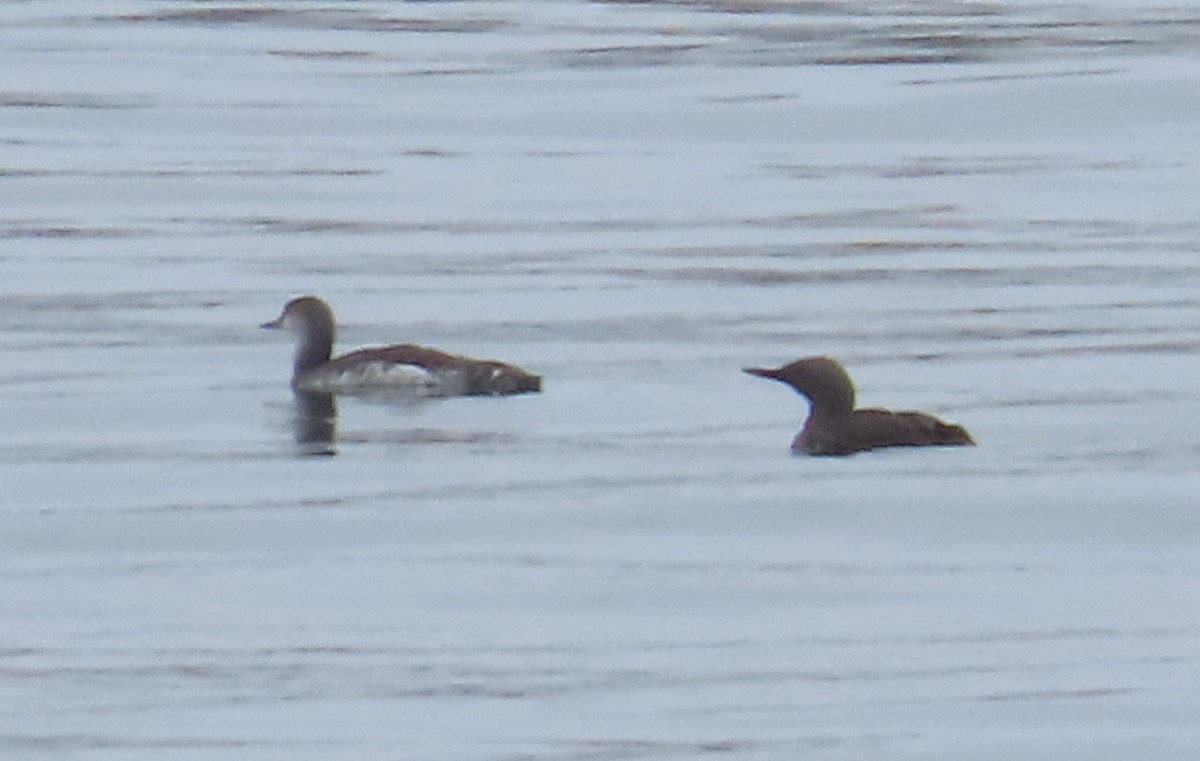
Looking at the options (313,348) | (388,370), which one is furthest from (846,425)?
(313,348)

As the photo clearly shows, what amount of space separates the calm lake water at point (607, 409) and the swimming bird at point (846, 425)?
7 cm

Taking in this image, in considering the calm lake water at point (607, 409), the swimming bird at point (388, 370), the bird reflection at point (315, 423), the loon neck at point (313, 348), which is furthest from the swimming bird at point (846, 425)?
the loon neck at point (313, 348)

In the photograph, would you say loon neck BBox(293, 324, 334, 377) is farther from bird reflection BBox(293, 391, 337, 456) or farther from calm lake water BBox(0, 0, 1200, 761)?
calm lake water BBox(0, 0, 1200, 761)

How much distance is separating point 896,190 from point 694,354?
243 inches

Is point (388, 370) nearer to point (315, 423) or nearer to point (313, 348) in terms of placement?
point (315, 423)

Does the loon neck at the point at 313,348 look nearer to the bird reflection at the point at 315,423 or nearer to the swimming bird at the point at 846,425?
the bird reflection at the point at 315,423

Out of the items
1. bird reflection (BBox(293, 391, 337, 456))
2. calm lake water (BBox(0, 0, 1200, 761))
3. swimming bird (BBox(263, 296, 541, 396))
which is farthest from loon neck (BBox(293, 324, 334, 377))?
calm lake water (BBox(0, 0, 1200, 761))

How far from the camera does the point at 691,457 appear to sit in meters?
13.2

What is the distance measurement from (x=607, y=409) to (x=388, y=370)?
80 cm

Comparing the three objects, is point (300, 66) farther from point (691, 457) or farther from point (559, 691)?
point (559, 691)

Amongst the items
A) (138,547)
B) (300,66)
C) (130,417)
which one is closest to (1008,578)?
(138,547)

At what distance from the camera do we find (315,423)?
14.3 m

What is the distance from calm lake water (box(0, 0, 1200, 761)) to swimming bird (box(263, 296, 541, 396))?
81mm

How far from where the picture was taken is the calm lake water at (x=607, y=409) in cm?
984
